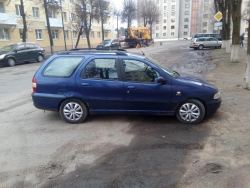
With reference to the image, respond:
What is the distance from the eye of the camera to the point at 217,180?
2.90 m

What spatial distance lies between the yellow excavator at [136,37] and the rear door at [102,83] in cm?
3290

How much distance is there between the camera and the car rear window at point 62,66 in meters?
4.89

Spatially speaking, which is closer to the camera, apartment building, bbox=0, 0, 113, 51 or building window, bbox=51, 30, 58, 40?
apartment building, bbox=0, 0, 113, 51

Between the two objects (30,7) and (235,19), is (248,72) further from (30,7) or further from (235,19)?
(30,7)

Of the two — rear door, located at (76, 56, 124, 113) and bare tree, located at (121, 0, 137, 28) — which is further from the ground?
bare tree, located at (121, 0, 137, 28)

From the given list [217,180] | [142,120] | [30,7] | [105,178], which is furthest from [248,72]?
[30,7]

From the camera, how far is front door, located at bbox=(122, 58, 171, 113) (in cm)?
466

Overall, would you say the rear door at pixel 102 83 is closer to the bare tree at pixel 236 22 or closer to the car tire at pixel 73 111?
the car tire at pixel 73 111

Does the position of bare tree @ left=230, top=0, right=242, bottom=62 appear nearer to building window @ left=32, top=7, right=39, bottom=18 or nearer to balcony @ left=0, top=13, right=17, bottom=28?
balcony @ left=0, top=13, right=17, bottom=28

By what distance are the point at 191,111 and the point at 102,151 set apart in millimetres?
2150

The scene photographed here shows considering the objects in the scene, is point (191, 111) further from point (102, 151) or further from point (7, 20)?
point (7, 20)

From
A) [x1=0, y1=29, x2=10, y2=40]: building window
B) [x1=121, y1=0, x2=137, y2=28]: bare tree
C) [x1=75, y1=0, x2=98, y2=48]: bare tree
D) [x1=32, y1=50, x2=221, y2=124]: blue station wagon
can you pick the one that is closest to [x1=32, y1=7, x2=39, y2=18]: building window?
[x1=0, y1=29, x2=10, y2=40]: building window

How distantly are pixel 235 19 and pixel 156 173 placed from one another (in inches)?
489

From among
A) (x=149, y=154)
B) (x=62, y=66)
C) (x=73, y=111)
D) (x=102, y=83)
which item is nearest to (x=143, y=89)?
(x=102, y=83)
